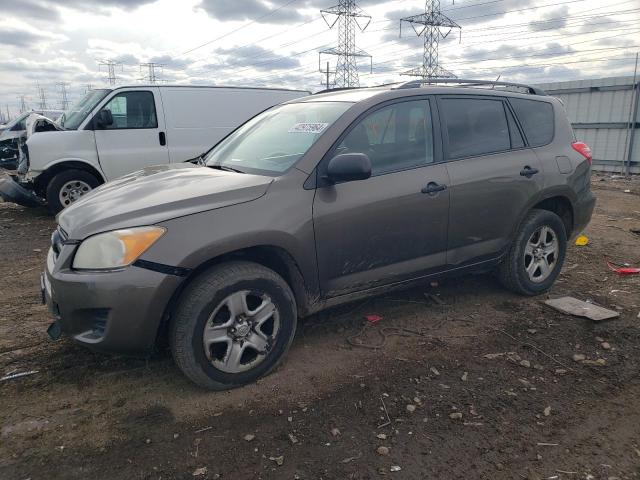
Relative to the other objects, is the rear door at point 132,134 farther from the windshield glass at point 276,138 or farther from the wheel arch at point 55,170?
the windshield glass at point 276,138

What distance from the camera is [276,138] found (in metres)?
3.63

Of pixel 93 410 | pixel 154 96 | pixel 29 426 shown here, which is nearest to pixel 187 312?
pixel 93 410

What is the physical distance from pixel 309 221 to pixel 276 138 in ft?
2.99

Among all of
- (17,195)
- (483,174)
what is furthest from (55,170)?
(483,174)

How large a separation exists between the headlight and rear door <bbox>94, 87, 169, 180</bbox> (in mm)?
5645

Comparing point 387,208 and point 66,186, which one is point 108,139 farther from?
point 387,208

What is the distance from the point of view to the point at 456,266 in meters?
3.85

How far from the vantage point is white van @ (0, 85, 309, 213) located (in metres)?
7.55

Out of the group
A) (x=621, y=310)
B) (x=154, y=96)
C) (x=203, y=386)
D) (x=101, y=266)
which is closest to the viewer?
(x=101, y=266)

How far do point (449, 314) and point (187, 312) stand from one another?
7.45 feet

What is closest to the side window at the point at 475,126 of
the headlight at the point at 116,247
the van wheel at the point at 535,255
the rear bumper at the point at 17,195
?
the van wheel at the point at 535,255

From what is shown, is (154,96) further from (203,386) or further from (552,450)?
(552,450)

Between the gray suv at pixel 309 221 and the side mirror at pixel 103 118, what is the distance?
177 inches

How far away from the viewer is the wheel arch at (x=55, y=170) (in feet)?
25.0
